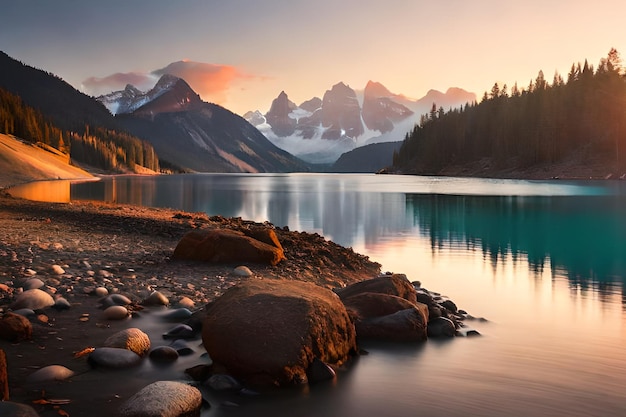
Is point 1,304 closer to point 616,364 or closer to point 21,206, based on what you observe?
point 616,364

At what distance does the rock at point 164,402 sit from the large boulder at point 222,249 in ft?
39.3

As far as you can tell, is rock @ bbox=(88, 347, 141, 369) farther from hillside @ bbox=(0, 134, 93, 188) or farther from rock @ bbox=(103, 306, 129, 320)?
hillside @ bbox=(0, 134, 93, 188)

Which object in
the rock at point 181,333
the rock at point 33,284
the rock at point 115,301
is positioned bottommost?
the rock at point 181,333

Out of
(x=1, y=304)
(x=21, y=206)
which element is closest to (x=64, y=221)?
(x=21, y=206)

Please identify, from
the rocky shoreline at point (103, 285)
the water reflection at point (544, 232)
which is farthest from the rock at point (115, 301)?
the water reflection at point (544, 232)

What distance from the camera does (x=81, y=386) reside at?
8.09 m

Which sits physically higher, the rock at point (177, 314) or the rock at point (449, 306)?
the rock at point (177, 314)

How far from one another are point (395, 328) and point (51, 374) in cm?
779

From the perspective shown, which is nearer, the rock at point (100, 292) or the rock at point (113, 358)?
the rock at point (113, 358)

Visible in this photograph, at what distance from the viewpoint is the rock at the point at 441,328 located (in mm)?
12945

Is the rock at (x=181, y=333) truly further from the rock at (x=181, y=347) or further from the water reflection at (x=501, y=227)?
the water reflection at (x=501, y=227)

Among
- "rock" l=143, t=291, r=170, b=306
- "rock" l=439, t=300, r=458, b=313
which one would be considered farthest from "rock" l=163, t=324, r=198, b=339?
"rock" l=439, t=300, r=458, b=313

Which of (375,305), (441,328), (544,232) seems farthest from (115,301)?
(544,232)

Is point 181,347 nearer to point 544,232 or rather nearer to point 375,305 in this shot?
→ point 375,305
